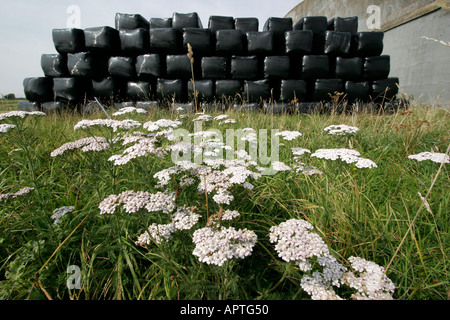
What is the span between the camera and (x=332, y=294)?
0.76 meters

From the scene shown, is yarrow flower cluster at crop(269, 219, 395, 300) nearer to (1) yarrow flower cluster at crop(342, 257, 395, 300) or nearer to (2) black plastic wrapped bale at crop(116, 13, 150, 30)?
(1) yarrow flower cluster at crop(342, 257, 395, 300)

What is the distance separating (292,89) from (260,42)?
127 centimetres

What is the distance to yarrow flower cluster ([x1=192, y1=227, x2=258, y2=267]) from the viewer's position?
76 centimetres

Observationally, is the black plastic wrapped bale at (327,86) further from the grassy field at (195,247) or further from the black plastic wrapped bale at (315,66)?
the grassy field at (195,247)

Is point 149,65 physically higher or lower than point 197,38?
lower

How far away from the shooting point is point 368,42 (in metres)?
4.59

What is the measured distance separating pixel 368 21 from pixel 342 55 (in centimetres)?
713

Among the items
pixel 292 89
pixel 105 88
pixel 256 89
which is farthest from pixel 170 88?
pixel 292 89

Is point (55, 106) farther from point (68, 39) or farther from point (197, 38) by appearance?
point (197, 38)

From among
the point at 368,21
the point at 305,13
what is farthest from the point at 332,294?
the point at 305,13

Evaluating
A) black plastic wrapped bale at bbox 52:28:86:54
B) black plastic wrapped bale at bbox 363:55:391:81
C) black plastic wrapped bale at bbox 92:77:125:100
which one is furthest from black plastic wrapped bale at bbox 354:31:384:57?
black plastic wrapped bale at bbox 52:28:86:54

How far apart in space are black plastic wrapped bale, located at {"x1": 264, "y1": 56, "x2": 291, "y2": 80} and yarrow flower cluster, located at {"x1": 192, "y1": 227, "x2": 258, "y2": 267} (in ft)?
14.6

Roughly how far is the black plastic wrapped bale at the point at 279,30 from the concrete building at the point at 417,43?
3218 millimetres
